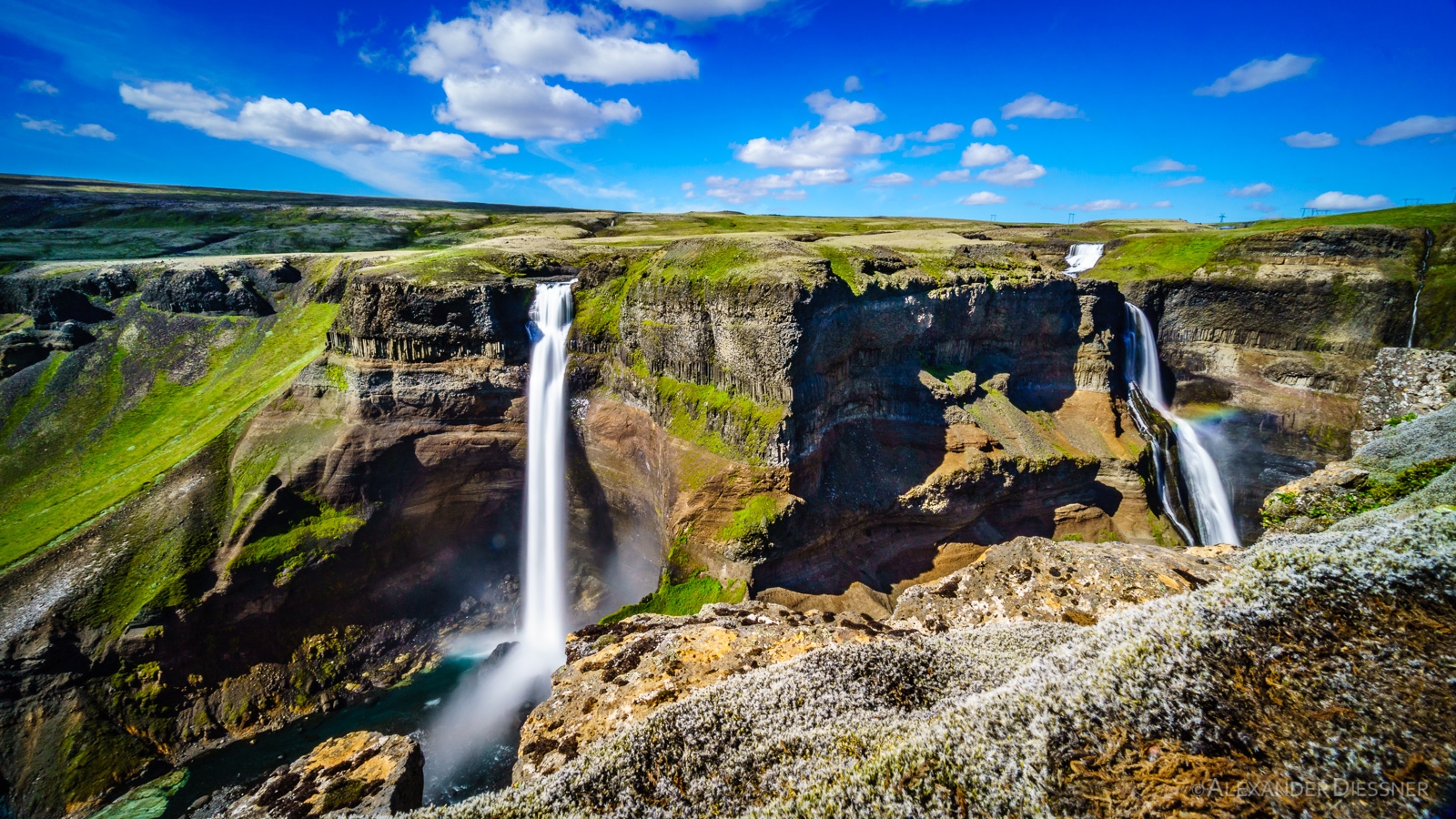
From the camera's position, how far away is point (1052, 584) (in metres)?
12.2

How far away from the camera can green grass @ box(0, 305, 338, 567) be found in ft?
86.5

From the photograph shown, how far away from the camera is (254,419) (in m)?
29.7

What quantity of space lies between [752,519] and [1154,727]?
17216mm

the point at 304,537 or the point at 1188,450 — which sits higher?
the point at 1188,450

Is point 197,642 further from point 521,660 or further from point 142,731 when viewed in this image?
point 521,660

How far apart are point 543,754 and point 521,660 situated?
19.7 metres

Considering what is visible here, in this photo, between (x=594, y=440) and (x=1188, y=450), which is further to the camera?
(x=1188, y=450)

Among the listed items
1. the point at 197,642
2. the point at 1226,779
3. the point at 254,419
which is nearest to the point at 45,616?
the point at 197,642

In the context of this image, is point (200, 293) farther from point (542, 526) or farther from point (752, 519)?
point (752, 519)

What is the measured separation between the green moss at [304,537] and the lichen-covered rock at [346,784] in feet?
59.0

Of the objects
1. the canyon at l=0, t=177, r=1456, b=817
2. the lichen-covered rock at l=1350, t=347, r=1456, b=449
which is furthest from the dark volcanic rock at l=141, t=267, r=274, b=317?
the lichen-covered rock at l=1350, t=347, r=1456, b=449

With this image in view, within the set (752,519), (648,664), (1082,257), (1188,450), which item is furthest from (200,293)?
(1082,257)

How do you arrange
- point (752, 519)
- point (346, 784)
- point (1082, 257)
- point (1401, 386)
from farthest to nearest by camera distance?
1. point (1082, 257)
2. point (1401, 386)
3. point (752, 519)
4. point (346, 784)

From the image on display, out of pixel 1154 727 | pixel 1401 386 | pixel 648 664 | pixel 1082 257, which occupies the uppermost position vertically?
pixel 1082 257
